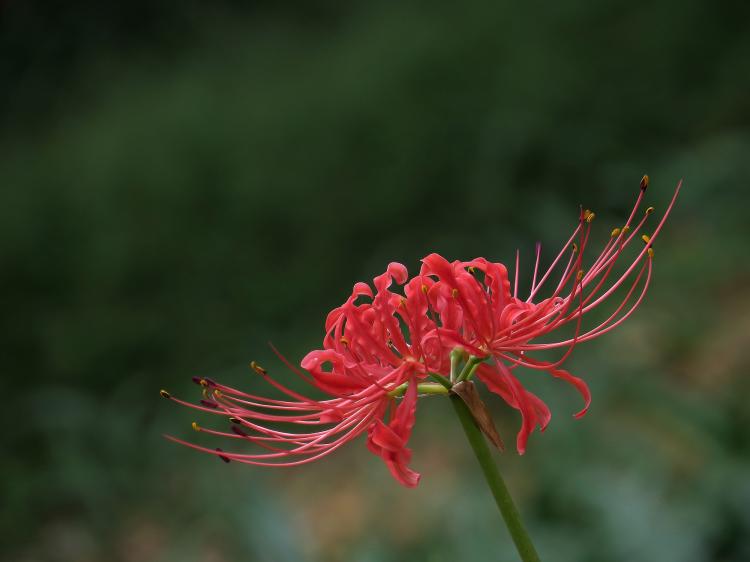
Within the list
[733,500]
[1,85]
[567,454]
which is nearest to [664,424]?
[567,454]

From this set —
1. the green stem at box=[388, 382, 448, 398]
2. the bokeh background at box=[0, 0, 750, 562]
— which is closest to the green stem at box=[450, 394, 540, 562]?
the green stem at box=[388, 382, 448, 398]

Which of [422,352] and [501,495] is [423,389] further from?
[501,495]

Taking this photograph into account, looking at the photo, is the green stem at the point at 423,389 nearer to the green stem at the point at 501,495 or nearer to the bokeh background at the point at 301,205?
the green stem at the point at 501,495

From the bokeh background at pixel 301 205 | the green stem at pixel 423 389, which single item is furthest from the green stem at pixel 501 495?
the bokeh background at pixel 301 205

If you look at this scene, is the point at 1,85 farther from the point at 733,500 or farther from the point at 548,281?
the point at 733,500

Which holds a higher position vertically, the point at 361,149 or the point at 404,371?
the point at 361,149
